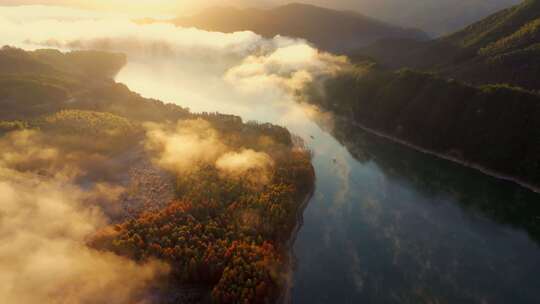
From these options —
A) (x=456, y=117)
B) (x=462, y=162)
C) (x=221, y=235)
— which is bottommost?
(x=221, y=235)

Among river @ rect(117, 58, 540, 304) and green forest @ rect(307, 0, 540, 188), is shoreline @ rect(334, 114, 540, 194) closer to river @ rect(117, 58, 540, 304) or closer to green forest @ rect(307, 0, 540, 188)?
green forest @ rect(307, 0, 540, 188)

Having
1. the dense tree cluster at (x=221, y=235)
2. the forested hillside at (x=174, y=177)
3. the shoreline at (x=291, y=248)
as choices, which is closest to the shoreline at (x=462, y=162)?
the forested hillside at (x=174, y=177)

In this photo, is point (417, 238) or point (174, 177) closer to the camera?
point (417, 238)

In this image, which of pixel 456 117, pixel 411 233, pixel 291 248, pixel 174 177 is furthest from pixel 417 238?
pixel 456 117

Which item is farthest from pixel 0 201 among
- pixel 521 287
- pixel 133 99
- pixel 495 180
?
pixel 495 180

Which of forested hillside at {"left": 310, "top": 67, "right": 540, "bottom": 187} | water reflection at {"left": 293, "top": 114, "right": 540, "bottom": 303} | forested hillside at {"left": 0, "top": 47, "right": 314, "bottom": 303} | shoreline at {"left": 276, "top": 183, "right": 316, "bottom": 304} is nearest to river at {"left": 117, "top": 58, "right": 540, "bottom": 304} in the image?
water reflection at {"left": 293, "top": 114, "right": 540, "bottom": 303}

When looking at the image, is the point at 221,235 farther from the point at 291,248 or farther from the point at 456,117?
the point at 456,117

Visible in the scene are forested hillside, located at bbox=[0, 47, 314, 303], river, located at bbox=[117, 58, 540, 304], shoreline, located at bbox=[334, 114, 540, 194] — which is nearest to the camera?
forested hillside, located at bbox=[0, 47, 314, 303]
